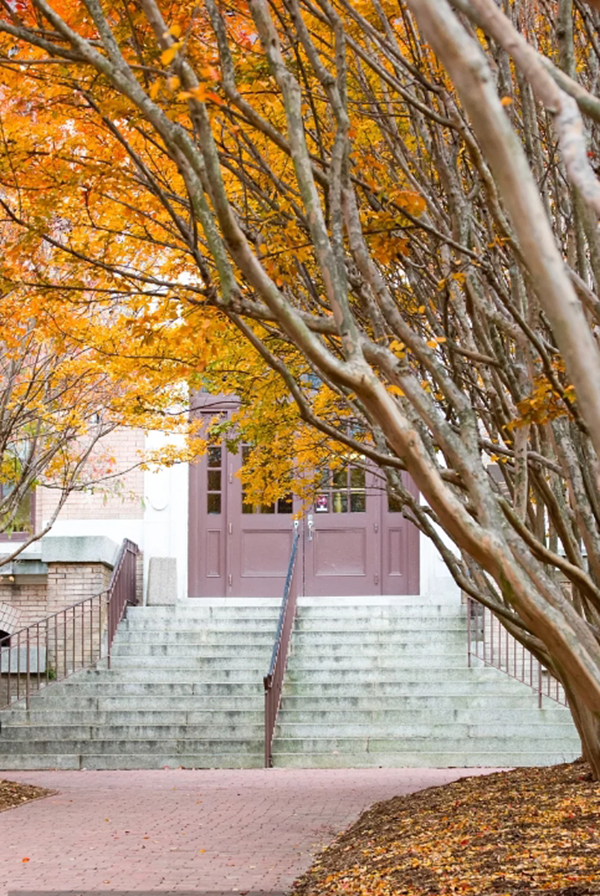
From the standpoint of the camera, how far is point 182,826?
31.8 ft

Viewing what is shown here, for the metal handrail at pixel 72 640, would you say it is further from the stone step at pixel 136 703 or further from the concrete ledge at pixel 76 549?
the stone step at pixel 136 703

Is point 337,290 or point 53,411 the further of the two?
point 53,411

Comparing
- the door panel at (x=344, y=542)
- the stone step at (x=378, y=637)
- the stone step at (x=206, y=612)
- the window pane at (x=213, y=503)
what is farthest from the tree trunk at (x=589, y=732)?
the window pane at (x=213, y=503)

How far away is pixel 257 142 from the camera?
28.8ft

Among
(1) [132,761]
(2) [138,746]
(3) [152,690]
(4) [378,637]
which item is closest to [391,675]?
(4) [378,637]

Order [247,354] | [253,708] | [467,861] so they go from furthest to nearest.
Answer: [253,708], [247,354], [467,861]

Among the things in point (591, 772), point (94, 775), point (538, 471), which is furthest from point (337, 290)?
point (94, 775)

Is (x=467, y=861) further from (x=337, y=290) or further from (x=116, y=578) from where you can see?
(x=116, y=578)

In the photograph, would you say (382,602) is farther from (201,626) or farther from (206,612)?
(201,626)

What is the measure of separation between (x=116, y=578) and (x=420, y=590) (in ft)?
14.6

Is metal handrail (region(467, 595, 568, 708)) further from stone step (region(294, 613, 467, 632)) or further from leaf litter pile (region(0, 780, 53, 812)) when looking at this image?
leaf litter pile (region(0, 780, 53, 812))

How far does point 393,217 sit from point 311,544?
12.5 m

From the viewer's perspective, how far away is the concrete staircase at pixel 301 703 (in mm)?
14078

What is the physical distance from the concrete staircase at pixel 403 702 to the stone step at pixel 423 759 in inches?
0.4
